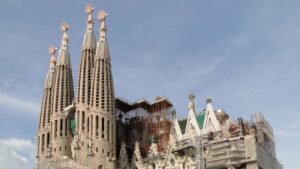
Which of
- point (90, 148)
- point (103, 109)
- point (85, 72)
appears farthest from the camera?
point (85, 72)

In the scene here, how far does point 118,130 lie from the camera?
7288cm

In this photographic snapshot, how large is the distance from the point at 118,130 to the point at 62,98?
10.6m

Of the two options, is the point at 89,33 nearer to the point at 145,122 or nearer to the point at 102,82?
the point at 102,82

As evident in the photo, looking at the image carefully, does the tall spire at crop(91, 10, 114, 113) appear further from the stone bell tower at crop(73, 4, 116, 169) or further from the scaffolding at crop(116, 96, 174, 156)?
the scaffolding at crop(116, 96, 174, 156)

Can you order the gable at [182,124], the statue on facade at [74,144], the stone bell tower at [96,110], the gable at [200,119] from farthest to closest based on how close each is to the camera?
1. the gable at [182,124]
2. the gable at [200,119]
3. the statue on facade at [74,144]
4. the stone bell tower at [96,110]

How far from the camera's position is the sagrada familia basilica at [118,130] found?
2309 inches

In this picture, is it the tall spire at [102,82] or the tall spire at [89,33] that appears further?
the tall spire at [89,33]

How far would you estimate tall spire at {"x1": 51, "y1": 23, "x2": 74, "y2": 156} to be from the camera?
70.0 metres

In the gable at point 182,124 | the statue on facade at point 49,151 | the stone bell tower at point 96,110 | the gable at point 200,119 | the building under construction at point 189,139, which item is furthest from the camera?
the gable at point 182,124

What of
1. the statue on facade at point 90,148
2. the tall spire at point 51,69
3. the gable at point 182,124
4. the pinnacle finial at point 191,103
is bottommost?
the statue on facade at point 90,148

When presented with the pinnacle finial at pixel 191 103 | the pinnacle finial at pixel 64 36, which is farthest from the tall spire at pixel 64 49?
the pinnacle finial at pixel 191 103

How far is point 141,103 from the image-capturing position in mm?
74375

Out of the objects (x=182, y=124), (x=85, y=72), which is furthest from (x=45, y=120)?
(x=182, y=124)

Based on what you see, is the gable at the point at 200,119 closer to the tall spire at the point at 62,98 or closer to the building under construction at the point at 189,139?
the building under construction at the point at 189,139
